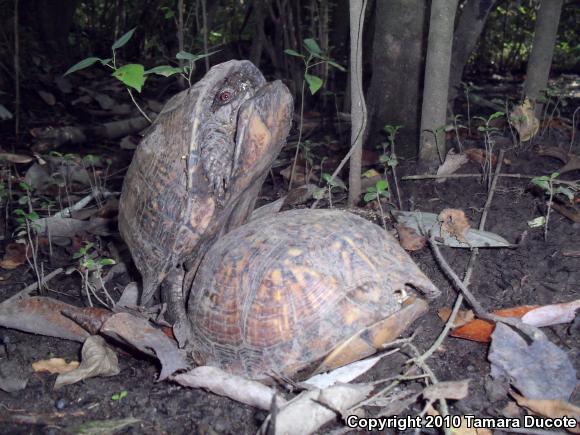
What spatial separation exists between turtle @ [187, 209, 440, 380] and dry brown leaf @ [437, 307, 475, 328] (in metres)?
0.25

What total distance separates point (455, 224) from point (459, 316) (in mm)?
743

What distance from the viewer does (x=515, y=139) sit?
4.62 metres

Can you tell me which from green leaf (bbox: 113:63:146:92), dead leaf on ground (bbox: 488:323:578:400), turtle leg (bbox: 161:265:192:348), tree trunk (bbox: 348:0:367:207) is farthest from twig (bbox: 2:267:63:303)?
dead leaf on ground (bbox: 488:323:578:400)

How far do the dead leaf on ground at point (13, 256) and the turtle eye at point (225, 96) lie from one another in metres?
2.17

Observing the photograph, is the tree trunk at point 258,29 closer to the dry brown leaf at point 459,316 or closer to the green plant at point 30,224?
the green plant at point 30,224

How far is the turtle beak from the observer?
2779 mm

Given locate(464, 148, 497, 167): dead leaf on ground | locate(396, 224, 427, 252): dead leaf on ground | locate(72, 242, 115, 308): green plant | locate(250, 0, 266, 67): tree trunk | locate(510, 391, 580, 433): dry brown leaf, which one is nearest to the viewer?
locate(510, 391, 580, 433): dry brown leaf

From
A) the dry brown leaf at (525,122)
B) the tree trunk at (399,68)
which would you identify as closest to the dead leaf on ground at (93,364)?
the tree trunk at (399,68)

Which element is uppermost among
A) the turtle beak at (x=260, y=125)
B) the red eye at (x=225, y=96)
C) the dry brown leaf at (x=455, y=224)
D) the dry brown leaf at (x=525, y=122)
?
the red eye at (x=225, y=96)

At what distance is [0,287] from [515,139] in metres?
4.03

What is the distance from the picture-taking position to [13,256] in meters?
4.13

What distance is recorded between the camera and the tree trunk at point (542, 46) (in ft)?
15.4

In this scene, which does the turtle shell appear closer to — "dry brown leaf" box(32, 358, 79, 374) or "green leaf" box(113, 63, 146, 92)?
"green leaf" box(113, 63, 146, 92)

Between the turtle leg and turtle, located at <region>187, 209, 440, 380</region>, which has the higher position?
turtle, located at <region>187, 209, 440, 380</region>
